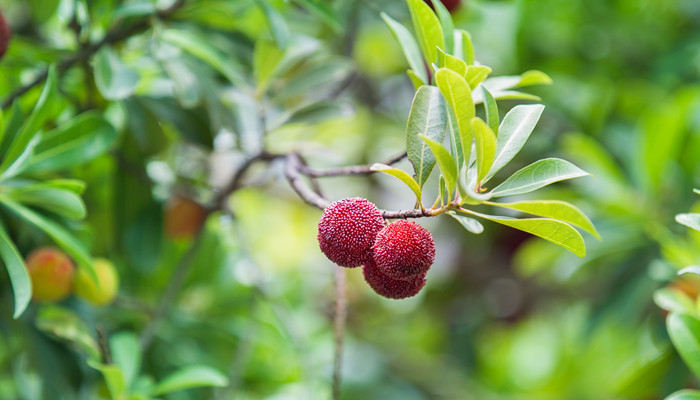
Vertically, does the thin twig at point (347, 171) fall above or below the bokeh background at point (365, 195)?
above

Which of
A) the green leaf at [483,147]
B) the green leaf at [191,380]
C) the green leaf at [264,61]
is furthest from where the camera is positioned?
the green leaf at [264,61]

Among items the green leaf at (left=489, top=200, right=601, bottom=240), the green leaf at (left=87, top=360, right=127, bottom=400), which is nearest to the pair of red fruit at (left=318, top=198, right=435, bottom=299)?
the green leaf at (left=489, top=200, right=601, bottom=240)

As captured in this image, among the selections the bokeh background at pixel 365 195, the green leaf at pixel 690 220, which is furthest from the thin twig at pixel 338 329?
the green leaf at pixel 690 220

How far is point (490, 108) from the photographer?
2.44ft

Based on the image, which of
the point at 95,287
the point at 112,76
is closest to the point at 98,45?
the point at 112,76

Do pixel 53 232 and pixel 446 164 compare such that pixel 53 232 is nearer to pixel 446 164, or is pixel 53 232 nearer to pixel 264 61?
pixel 264 61

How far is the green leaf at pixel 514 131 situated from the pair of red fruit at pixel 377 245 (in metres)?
0.13

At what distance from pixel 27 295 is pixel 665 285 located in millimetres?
1424

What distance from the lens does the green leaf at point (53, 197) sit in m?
0.95

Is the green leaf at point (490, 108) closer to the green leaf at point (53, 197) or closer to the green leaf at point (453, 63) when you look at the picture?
the green leaf at point (453, 63)

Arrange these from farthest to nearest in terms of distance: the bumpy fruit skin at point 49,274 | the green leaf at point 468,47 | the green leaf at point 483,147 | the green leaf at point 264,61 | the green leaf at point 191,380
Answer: the green leaf at point 264,61 → the bumpy fruit skin at point 49,274 → the green leaf at point 191,380 → the green leaf at point 468,47 → the green leaf at point 483,147

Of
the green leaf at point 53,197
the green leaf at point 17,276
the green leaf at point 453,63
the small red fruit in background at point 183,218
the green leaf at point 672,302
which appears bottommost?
the small red fruit in background at point 183,218

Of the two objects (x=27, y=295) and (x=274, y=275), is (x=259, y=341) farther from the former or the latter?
(x=27, y=295)

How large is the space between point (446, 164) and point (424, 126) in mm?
79
